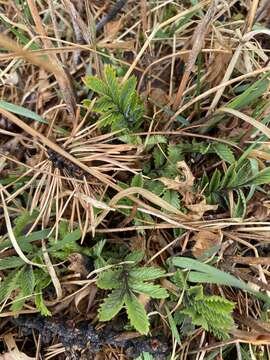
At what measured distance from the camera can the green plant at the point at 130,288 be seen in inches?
46.6

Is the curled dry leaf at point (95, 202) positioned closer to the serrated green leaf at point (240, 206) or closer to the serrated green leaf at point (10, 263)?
the serrated green leaf at point (10, 263)

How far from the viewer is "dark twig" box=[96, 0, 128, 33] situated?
152 cm

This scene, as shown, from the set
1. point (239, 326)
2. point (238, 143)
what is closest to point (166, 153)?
point (238, 143)

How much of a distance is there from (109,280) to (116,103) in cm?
45

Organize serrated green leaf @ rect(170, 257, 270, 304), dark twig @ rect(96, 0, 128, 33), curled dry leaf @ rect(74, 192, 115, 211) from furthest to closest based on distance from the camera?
dark twig @ rect(96, 0, 128, 33) → curled dry leaf @ rect(74, 192, 115, 211) → serrated green leaf @ rect(170, 257, 270, 304)

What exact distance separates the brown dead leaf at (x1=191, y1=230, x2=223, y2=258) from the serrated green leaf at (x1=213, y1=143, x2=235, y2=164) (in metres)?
0.19

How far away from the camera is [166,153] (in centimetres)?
139

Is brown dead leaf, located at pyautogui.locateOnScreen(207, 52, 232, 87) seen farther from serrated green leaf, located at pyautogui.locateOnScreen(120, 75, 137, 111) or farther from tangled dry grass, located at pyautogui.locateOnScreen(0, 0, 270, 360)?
serrated green leaf, located at pyautogui.locateOnScreen(120, 75, 137, 111)

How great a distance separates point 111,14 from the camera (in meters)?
1.53

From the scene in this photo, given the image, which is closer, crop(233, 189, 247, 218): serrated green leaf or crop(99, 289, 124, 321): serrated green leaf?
crop(99, 289, 124, 321): serrated green leaf

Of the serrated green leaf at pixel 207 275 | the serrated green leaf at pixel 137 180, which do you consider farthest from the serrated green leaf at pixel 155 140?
the serrated green leaf at pixel 207 275

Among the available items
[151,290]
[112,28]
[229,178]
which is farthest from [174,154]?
[112,28]

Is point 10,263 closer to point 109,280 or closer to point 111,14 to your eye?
point 109,280

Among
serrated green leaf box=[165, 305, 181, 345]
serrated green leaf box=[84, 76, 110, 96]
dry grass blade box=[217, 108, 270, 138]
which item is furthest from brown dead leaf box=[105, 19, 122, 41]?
serrated green leaf box=[165, 305, 181, 345]
